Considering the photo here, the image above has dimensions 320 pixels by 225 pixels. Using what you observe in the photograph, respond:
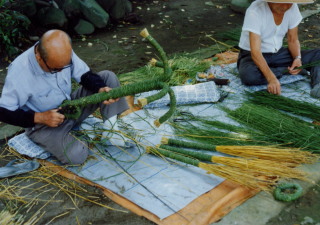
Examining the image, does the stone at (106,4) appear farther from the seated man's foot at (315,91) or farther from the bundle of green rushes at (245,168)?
the bundle of green rushes at (245,168)

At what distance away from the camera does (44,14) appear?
5754 mm

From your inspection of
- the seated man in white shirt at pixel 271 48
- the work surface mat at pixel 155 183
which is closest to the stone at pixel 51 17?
the work surface mat at pixel 155 183

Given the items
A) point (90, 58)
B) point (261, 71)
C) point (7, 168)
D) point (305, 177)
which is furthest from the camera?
point (90, 58)

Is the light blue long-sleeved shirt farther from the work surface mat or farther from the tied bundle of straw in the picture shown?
the tied bundle of straw

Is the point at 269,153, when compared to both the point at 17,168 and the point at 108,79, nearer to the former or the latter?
the point at 108,79

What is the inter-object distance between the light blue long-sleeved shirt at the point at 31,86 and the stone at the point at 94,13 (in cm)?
330

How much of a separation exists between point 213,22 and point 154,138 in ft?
12.9

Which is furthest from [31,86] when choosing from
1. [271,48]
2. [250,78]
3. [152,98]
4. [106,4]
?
[106,4]

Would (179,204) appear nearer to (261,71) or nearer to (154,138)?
(154,138)

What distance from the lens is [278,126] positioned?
120 inches

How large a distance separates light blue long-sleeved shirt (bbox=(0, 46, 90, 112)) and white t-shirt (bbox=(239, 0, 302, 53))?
183cm

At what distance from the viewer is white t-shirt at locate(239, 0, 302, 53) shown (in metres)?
3.60

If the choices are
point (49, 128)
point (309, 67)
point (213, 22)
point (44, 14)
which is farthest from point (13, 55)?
point (309, 67)

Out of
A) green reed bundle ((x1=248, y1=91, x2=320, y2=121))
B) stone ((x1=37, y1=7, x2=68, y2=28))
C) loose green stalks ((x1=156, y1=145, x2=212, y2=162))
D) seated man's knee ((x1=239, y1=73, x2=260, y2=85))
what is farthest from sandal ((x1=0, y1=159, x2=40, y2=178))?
stone ((x1=37, y1=7, x2=68, y2=28))
